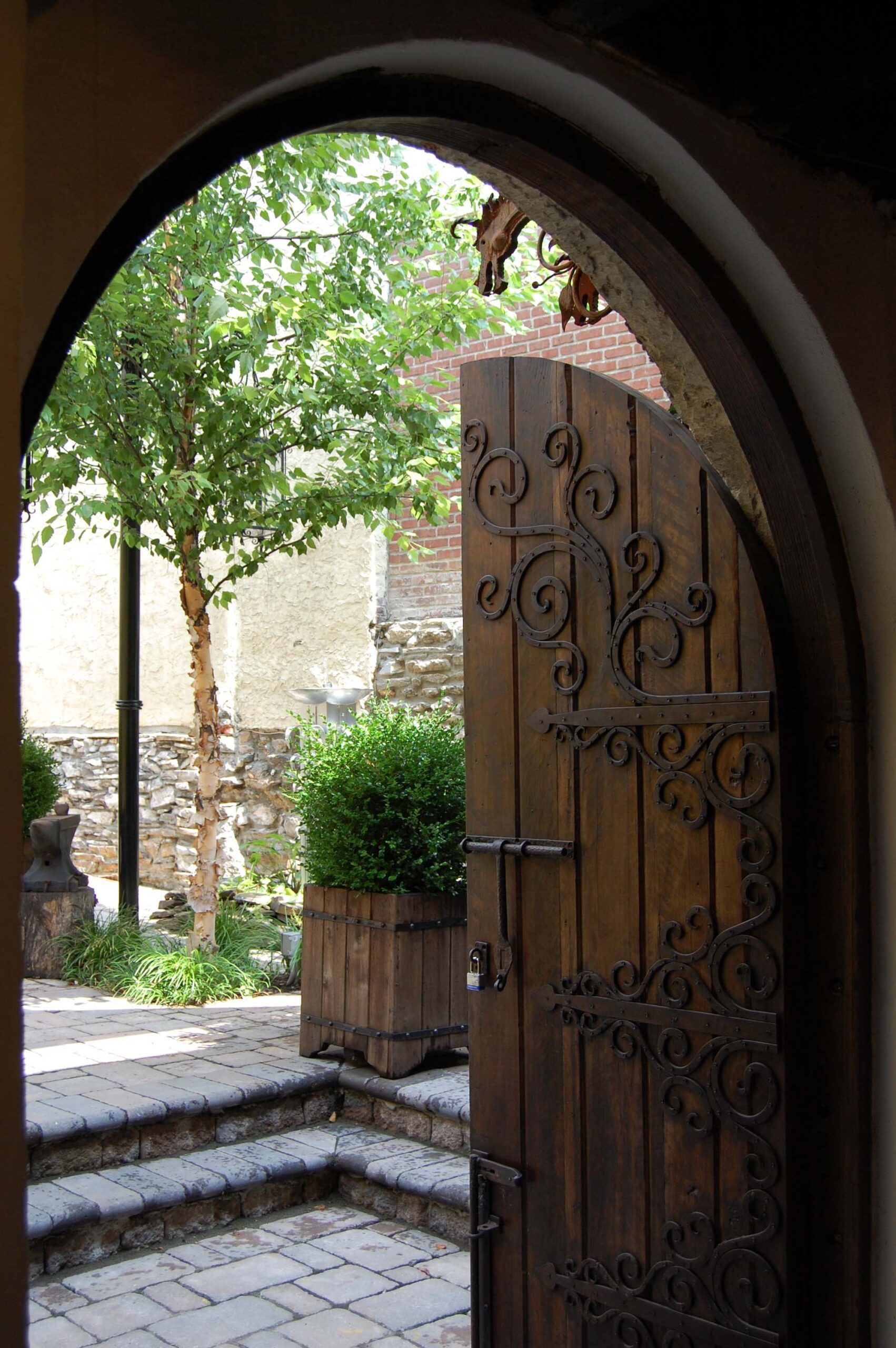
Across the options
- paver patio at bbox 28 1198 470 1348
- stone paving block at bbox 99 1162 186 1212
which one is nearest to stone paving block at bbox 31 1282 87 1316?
paver patio at bbox 28 1198 470 1348

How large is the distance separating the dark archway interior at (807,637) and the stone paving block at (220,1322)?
70.6 inches

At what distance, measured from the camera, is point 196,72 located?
159 centimetres

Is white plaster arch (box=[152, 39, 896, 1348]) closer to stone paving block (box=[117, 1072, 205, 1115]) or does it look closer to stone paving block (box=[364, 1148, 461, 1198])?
stone paving block (box=[364, 1148, 461, 1198])

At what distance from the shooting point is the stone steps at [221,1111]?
170 inches

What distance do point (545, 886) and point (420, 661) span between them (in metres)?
5.69

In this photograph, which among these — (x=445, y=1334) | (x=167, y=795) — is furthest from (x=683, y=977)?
(x=167, y=795)

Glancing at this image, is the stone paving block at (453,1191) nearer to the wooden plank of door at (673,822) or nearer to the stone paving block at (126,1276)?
the stone paving block at (126,1276)

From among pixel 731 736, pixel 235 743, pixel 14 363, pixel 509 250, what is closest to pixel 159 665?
pixel 235 743

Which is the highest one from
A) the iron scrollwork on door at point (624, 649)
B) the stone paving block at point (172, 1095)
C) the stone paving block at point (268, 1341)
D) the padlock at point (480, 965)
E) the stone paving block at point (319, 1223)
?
the iron scrollwork on door at point (624, 649)

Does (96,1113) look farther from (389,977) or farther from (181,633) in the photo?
(181,633)

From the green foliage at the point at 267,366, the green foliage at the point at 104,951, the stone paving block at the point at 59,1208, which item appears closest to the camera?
the stone paving block at the point at 59,1208

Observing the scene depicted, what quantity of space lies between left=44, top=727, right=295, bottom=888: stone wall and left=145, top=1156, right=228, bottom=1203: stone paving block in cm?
445

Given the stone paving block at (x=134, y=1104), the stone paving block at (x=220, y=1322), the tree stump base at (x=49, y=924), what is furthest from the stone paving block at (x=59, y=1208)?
the tree stump base at (x=49, y=924)

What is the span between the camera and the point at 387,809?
202 inches
